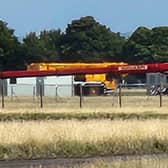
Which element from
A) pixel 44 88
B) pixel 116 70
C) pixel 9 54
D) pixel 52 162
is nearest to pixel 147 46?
pixel 9 54

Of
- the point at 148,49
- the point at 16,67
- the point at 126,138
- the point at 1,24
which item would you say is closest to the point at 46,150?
the point at 126,138

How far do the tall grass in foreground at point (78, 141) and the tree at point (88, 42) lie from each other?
108 meters

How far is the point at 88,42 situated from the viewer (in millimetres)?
138750

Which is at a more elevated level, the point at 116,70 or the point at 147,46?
the point at 147,46

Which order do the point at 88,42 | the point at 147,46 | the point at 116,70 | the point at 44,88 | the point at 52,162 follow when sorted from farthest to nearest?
1. the point at 88,42
2. the point at 147,46
3. the point at 44,88
4. the point at 116,70
5. the point at 52,162

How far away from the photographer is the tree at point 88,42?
134 m

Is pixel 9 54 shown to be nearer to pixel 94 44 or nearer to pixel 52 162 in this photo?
pixel 94 44

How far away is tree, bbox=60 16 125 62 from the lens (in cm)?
13425

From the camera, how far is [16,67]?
108m

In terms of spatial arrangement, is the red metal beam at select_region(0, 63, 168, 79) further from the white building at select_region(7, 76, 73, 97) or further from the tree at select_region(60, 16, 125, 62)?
the tree at select_region(60, 16, 125, 62)

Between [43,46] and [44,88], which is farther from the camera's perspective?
[43,46]

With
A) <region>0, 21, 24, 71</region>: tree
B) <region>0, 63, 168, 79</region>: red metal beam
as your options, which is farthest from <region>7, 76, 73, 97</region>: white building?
<region>0, 21, 24, 71</region>: tree

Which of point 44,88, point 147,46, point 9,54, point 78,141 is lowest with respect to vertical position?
point 78,141

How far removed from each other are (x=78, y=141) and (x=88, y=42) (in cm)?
11946
